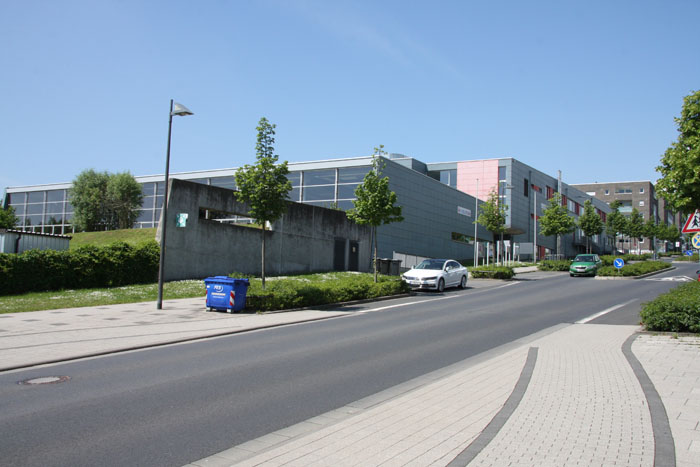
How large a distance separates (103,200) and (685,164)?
156 ft

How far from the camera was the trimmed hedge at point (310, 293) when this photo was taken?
17.7 meters

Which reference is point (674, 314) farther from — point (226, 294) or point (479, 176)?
point (479, 176)

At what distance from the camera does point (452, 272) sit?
27.6 metres

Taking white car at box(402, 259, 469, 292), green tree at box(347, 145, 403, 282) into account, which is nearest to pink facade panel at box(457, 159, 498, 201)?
white car at box(402, 259, 469, 292)

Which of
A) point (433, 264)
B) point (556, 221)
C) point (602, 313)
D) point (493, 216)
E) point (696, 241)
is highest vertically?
point (556, 221)

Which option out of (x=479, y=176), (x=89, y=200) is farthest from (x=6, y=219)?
(x=479, y=176)

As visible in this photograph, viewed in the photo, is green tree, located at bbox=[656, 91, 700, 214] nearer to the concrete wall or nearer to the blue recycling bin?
the blue recycling bin

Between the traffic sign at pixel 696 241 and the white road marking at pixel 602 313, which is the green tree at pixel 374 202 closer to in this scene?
the white road marking at pixel 602 313

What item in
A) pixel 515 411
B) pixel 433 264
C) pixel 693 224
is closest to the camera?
pixel 515 411

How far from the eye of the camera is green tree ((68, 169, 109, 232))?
1958 inches

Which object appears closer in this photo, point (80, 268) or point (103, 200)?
point (80, 268)

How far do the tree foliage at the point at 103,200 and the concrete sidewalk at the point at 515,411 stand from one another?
4046 centimetres

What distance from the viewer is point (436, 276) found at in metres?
26.2

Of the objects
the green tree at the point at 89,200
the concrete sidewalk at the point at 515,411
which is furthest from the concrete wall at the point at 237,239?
the green tree at the point at 89,200
